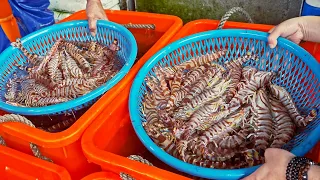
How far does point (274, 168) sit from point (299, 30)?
959mm

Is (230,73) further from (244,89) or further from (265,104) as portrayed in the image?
(265,104)

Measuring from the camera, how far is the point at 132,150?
2.01 m

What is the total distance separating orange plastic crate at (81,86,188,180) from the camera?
1.49 metres

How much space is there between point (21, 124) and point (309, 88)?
1450 mm

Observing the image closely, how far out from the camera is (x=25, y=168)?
1.80 m

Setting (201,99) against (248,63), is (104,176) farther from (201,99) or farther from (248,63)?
(248,63)

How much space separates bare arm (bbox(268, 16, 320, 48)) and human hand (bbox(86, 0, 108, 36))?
1.13m

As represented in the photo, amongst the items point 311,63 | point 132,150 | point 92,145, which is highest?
point 311,63

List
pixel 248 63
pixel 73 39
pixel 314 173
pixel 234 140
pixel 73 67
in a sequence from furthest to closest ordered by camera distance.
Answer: pixel 73 39
pixel 73 67
pixel 248 63
pixel 234 140
pixel 314 173

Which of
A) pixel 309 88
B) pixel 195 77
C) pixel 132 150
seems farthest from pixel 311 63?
pixel 132 150

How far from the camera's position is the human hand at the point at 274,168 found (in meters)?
1.31

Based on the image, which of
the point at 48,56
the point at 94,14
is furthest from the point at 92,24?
the point at 48,56

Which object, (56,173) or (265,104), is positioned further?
(265,104)

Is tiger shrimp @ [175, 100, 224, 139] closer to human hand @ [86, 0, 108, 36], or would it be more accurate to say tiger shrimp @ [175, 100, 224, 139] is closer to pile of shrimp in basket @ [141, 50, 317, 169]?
pile of shrimp in basket @ [141, 50, 317, 169]
